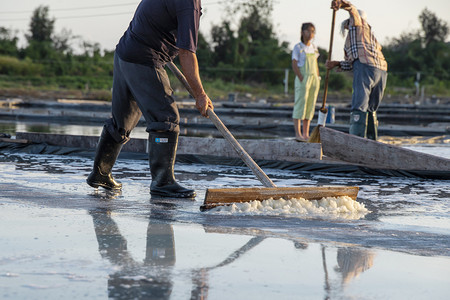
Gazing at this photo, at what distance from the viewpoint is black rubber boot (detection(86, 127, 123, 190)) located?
4.55m

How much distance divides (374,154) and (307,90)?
3010 millimetres

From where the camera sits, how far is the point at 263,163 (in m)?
6.63

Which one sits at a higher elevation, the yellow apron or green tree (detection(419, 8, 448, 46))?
green tree (detection(419, 8, 448, 46))

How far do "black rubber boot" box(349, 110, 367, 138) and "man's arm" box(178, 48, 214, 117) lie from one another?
3.42 meters

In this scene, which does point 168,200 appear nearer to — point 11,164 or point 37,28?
point 11,164

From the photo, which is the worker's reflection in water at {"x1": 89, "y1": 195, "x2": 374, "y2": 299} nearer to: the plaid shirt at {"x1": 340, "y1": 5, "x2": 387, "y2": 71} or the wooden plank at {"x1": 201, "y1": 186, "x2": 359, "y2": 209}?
the wooden plank at {"x1": 201, "y1": 186, "x2": 359, "y2": 209}

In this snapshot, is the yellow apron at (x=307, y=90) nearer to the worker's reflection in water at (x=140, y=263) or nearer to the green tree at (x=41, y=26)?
the worker's reflection in water at (x=140, y=263)

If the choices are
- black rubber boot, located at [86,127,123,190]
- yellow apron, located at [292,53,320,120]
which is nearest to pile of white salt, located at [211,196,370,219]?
black rubber boot, located at [86,127,123,190]

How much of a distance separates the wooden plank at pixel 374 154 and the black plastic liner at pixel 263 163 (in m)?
0.05

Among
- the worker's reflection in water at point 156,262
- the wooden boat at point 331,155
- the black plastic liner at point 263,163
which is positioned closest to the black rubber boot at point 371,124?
the wooden boat at point 331,155

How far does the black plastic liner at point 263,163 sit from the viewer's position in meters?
6.04

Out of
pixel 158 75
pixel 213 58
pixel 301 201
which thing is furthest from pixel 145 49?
pixel 213 58

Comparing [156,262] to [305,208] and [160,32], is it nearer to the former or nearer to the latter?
[305,208]

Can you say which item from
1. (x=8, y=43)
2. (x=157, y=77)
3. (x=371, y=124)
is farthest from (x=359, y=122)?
(x=8, y=43)
